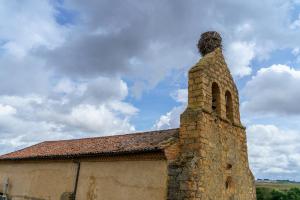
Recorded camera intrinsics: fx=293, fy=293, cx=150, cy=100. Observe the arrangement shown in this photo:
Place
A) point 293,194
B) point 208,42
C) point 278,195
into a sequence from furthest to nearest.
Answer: point 293,194, point 278,195, point 208,42

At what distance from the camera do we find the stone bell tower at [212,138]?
8.20 meters

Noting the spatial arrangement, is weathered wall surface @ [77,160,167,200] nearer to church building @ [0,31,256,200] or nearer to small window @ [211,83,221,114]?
church building @ [0,31,256,200]

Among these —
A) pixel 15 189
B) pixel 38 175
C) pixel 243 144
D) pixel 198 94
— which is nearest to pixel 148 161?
pixel 198 94

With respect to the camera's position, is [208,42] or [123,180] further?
[208,42]

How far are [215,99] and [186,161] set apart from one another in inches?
122

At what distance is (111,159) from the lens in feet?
33.0

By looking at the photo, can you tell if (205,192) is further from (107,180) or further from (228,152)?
(107,180)

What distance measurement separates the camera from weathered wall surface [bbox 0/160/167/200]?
8.56 meters

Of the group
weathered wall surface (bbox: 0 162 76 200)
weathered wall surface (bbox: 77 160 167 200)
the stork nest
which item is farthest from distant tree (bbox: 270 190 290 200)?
weathered wall surface (bbox: 77 160 167 200)

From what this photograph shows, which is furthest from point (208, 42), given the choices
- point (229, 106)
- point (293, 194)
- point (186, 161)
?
point (293, 194)

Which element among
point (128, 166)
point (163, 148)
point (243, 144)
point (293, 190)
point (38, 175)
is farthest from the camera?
point (293, 190)

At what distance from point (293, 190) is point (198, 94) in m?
36.4

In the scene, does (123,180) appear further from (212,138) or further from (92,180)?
(212,138)

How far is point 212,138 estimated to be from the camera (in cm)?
916
